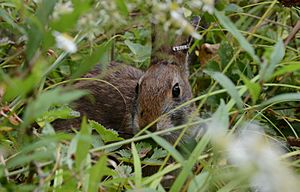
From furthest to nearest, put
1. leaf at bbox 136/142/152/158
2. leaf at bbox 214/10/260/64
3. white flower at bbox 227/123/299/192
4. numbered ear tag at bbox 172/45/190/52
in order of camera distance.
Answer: numbered ear tag at bbox 172/45/190/52
leaf at bbox 136/142/152/158
leaf at bbox 214/10/260/64
white flower at bbox 227/123/299/192

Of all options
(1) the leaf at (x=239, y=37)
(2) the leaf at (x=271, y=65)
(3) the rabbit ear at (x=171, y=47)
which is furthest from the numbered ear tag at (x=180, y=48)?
(2) the leaf at (x=271, y=65)

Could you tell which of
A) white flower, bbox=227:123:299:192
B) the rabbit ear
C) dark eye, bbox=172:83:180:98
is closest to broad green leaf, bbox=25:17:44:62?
white flower, bbox=227:123:299:192

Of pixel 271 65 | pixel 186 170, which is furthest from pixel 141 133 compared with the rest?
pixel 271 65

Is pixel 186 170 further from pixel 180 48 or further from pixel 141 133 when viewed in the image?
pixel 180 48

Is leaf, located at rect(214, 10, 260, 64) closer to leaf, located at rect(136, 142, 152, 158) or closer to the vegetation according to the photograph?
the vegetation

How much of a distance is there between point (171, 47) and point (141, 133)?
1486mm

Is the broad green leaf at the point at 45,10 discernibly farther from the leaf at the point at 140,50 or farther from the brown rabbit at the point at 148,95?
the leaf at the point at 140,50

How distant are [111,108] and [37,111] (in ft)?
8.40

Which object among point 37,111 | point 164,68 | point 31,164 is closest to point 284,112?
point 164,68

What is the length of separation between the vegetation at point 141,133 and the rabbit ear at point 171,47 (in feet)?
0.23

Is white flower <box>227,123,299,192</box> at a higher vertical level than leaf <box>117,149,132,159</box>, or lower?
higher

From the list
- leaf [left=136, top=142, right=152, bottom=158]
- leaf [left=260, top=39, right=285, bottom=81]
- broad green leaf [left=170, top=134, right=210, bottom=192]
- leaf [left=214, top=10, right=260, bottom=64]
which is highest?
leaf [left=260, top=39, right=285, bottom=81]

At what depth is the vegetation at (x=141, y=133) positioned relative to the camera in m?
1.11

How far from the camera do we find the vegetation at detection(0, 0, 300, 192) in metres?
1.11
